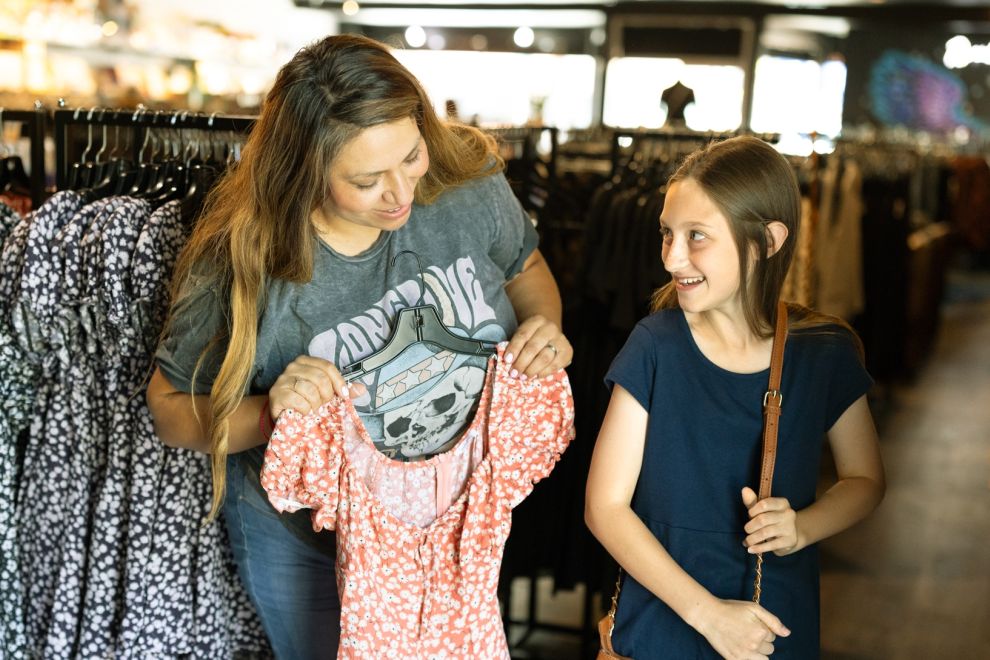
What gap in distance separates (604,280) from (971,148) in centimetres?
Answer: 998

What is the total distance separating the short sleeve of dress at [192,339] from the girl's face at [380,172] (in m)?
0.27

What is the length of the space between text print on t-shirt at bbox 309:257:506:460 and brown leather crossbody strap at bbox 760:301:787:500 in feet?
1.56

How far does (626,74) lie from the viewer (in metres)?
12.0

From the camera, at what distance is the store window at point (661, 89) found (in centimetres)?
1169

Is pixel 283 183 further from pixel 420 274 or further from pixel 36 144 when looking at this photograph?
pixel 36 144

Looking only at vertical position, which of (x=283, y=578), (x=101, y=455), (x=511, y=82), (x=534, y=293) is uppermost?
(x=511, y=82)

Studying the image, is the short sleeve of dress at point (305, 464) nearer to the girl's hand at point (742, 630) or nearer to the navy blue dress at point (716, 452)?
the navy blue dress at point (716, 452)

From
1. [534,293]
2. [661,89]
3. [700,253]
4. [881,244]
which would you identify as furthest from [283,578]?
[661,89]

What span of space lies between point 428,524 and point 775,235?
73 cm

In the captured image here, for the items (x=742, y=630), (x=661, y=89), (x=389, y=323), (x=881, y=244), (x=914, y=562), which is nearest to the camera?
(x=742, y=630)

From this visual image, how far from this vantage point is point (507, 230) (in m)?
1.86

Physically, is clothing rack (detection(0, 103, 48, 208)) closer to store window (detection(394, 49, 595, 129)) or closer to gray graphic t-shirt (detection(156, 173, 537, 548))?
gray graphic t-shirt (detection(156, 173, 537, 548))

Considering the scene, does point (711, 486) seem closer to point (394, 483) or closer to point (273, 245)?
point (394, 483)

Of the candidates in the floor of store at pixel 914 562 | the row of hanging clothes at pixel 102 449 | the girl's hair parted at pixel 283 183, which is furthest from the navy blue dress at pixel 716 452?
the floor of store at pixel 914 562
